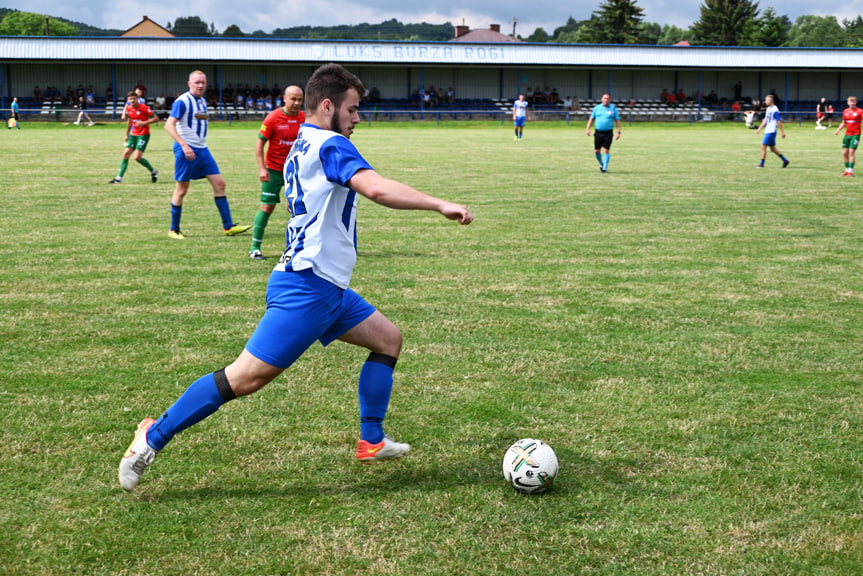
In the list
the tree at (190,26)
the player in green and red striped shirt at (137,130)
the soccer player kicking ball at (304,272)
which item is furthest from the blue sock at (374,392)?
the tree at (190,26)

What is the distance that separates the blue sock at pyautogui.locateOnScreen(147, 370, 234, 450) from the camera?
3.93 meters

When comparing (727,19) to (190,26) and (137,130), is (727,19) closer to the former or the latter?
(190,26)

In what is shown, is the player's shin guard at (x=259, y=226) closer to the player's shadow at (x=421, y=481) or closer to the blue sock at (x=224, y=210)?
the blue sock at (x=224, y=210)

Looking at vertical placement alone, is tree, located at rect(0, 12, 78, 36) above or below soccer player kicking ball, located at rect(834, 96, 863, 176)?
above

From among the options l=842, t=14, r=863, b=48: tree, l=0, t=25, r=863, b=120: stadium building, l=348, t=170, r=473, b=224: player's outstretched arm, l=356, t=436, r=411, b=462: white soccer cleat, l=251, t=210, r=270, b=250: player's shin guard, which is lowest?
l=356, t=436, r=411, b=462: white soccer cleat

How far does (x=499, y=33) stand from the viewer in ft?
402

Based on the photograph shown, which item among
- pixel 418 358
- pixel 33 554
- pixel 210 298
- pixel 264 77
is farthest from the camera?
pixel 264 77

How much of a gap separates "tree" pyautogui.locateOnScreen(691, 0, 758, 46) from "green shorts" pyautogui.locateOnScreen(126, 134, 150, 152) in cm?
9620

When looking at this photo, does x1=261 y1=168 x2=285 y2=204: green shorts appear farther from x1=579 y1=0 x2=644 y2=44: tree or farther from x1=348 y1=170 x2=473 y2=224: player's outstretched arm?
x1=579 y1=0 x2=644 y2=44: tree

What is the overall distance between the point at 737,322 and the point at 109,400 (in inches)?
209

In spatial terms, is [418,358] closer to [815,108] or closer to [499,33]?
[815,108]

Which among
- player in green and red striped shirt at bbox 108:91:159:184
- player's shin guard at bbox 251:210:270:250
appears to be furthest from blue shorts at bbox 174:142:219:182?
player in green and red striped shirt at bbox 108:91:159:184

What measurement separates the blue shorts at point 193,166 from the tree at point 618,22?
92.6m

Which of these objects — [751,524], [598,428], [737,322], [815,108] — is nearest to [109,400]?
[598,428]
